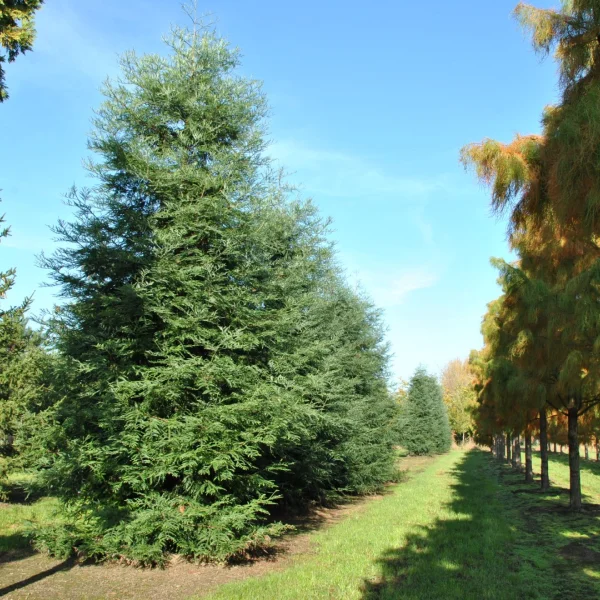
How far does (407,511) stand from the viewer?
1202 cm

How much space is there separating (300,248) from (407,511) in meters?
7.24

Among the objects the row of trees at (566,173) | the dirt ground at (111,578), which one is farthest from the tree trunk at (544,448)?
the dirt ground at (111,578)

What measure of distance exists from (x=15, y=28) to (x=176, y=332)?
4.18 m

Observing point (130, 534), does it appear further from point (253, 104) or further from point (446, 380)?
point (446, 380)

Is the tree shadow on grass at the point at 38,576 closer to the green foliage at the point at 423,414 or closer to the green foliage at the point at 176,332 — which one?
the green foliage at the point at 176,332

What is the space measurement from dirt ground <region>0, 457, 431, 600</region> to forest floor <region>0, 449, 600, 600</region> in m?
0.01

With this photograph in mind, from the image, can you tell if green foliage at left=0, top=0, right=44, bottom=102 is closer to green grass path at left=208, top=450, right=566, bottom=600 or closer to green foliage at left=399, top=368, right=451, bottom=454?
green grass path at left=208, top=450, right=566, bottom=600

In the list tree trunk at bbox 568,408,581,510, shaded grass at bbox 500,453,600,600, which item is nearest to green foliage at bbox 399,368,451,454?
shaded grass at bbox 500,453,600,600

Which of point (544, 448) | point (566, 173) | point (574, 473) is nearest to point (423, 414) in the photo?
point (544, 448)

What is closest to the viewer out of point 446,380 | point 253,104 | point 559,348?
point 253,104

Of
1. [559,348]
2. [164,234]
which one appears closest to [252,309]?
[164,234]

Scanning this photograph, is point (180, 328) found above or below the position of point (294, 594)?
above

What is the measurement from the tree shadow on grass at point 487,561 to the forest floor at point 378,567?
0.01m

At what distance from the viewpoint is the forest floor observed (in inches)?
224
